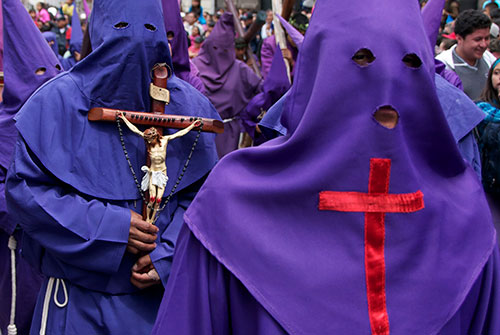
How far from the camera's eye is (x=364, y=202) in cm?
193

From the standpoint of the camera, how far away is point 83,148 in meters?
2.73

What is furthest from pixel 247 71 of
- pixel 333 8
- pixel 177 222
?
pixel 333 8

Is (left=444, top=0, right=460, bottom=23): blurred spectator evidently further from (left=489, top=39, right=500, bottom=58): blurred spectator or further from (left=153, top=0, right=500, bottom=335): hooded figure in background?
(left=153, top=0, right=500, bottom=335): hooded figure in background

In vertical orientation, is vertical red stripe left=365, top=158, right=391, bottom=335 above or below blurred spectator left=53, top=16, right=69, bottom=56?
above

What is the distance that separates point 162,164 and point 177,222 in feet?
0.96

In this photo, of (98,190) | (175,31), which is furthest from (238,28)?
(98,190)

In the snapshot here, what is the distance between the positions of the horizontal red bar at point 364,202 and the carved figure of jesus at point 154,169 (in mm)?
1009

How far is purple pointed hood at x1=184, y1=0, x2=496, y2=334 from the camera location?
1.87 meters

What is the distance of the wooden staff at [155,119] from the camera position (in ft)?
8.89

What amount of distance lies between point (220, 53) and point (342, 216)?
6.71 m

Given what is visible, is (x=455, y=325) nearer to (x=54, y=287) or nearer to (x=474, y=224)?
(x=474, y=224)

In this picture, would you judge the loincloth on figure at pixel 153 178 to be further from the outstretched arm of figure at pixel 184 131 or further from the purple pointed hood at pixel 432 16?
the purple pointed hood at pixel 432 16

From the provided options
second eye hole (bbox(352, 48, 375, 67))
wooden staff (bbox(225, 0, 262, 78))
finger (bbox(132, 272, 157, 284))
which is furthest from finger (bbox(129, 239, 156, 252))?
wooden staff (bbox(225, 0, 262, 78))

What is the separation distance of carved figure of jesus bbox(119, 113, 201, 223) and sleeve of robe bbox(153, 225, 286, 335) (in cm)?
78
